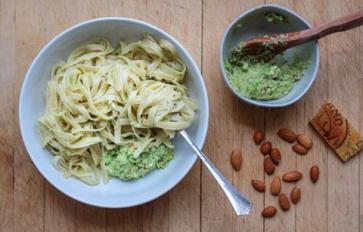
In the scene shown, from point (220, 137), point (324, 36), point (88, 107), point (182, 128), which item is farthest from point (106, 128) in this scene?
point (324, 36)

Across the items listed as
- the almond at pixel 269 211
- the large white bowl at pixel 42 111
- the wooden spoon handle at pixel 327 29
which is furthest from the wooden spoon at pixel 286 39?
the almond at pixel 269 211

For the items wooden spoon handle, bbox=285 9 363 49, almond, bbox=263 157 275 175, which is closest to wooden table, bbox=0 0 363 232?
almond, bbox=263 157 275 175

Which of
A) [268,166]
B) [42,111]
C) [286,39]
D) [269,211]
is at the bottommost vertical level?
[269,211]

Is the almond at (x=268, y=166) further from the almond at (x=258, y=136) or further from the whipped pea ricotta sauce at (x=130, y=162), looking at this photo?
the whipped pea ricotta sauce at (x=130, y=162)

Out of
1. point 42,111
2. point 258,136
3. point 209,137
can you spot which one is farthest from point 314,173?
point 42,111

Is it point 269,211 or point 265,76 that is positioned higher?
point 265,76

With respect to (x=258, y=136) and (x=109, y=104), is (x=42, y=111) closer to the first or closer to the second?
(x=109, y=104)
